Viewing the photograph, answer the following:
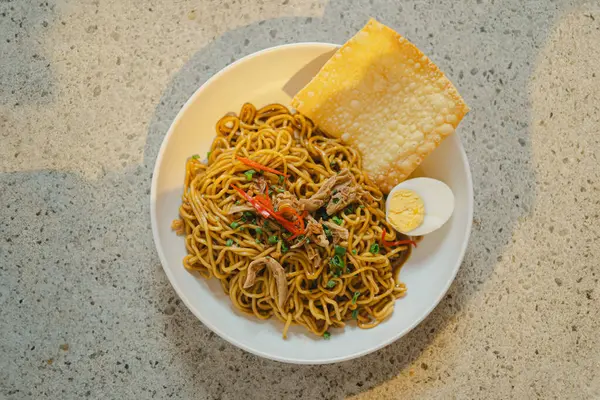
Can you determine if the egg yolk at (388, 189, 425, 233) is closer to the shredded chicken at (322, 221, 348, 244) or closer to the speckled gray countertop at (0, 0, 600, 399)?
the shredded chicken at (322, 221, 348, 244)

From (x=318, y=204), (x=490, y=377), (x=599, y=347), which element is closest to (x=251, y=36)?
(x=318, y=204)

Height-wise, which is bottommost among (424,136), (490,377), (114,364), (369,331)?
(490,377)

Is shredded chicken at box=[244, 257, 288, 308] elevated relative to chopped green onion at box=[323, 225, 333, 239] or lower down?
lower down

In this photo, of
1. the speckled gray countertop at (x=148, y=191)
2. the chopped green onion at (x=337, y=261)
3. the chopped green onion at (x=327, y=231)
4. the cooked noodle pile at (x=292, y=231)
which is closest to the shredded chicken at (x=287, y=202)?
the cooked noodle pile at (x=292, y=231)

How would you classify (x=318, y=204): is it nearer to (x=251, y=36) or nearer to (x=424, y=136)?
(x=424, y=136)

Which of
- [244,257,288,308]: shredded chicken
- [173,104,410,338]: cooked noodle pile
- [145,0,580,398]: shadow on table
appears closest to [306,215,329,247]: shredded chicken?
[173,104,410,338]: cooked noodle pile

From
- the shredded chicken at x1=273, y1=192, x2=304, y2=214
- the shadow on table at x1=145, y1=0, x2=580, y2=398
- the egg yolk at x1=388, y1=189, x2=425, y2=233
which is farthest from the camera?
the shadow on table at x1=145, y1=0, x2=580, y2=398

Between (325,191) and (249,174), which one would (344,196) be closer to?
(325,191)
